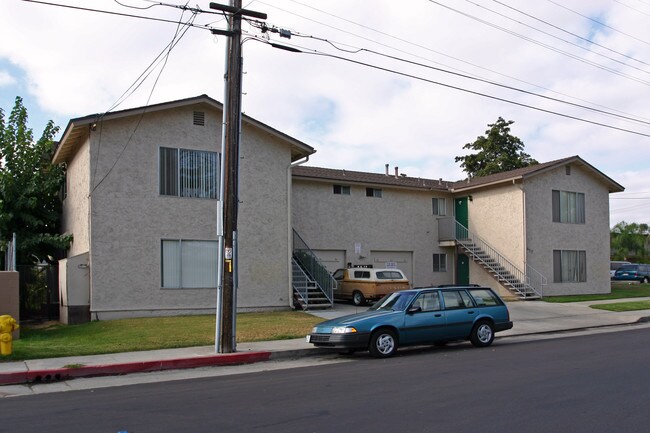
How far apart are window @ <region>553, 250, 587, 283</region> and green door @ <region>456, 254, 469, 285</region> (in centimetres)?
429

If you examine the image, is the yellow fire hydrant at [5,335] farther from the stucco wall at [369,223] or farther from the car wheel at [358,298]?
the stucco wall at [369,223]

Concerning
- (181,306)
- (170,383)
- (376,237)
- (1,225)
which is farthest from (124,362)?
(376,237)

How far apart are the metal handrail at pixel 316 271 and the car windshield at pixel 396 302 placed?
353 inches

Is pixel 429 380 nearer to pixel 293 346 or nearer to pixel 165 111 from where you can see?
pixel 293 346

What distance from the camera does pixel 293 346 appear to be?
1385cm

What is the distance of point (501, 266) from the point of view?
29.0 metres

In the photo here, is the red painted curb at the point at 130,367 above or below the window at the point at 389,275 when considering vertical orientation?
below

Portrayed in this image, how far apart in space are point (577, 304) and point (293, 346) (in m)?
16.0

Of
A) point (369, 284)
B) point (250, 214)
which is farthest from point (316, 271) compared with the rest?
point (250, 214)

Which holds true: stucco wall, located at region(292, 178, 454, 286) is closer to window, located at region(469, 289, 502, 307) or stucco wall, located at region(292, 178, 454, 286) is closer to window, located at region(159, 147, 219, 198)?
window, located at region(159, 147, 219, 198)

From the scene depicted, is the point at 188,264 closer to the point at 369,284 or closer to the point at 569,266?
the point at 369,284

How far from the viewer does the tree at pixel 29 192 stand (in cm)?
2188

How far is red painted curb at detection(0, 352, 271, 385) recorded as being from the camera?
10664 mm

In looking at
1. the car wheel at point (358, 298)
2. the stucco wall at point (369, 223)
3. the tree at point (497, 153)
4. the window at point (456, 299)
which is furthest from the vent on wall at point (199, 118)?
the tree at point (497, 153)
